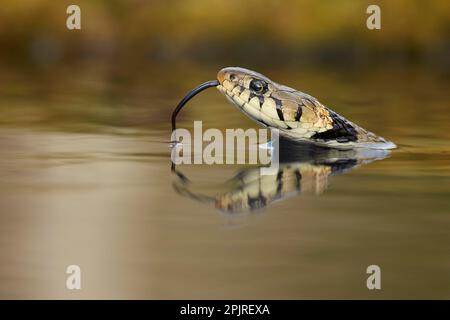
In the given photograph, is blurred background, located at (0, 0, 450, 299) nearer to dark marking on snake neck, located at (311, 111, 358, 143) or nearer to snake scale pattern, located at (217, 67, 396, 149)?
dark marking on snake neck, located at (311, 111, 358, 143)

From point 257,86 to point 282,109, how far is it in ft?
0.75

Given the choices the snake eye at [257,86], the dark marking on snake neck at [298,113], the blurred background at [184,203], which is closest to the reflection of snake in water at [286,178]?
the blurred background at [184,203]

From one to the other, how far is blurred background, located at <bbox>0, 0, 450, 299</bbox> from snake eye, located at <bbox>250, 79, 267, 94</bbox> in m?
0.78

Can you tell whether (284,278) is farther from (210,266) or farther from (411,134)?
(411,134)

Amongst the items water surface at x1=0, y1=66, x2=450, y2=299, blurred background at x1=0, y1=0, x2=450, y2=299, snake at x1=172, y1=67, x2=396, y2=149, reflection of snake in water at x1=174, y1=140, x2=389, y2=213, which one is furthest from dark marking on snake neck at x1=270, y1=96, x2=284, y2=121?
blurred background at x1=0, y1=0, x2=450, y2=299

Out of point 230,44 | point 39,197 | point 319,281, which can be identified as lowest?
point 319,281

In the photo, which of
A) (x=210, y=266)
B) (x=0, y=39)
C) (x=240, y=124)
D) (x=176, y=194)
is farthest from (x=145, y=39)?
(x=210, y=266)

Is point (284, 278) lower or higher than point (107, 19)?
lower

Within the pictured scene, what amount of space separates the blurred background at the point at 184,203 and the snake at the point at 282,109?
52cm

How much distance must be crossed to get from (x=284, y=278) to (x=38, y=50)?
64.8 feet

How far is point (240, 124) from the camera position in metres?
10.7

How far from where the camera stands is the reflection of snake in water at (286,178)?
6.23 m

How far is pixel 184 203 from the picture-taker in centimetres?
617

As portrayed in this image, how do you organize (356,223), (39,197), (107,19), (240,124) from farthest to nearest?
(107,19), (240,124), (39,197), (356,223)
